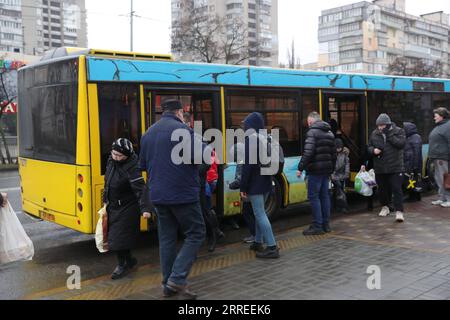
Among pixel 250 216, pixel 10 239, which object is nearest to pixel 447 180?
pixel 250 216

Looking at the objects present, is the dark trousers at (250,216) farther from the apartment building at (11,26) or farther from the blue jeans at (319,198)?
the apartment building at (11,26)

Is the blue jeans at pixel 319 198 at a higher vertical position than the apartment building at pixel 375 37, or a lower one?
lower

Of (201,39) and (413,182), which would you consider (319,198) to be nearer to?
(413,182)

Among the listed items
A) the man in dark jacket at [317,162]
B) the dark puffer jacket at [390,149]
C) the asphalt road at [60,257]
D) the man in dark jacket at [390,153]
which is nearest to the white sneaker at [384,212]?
the man in dark jacket at [390,153]

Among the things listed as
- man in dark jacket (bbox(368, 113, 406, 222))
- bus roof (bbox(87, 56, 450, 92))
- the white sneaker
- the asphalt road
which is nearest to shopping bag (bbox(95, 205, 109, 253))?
the asphalt road

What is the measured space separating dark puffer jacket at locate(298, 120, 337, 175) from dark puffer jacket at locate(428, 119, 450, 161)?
3.11m

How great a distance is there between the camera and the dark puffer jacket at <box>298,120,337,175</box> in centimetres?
730

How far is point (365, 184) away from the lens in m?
9.19

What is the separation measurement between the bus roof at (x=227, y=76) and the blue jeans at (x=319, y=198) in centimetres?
204

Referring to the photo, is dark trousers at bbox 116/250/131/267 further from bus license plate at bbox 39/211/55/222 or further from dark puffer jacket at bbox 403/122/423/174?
dark puffer jacket at bbox 403/122/423/174

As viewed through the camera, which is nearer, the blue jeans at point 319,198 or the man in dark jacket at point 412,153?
the blue jeans at point 319,198

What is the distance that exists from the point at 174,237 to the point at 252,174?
61.2 inches

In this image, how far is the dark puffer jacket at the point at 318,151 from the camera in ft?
24.0
